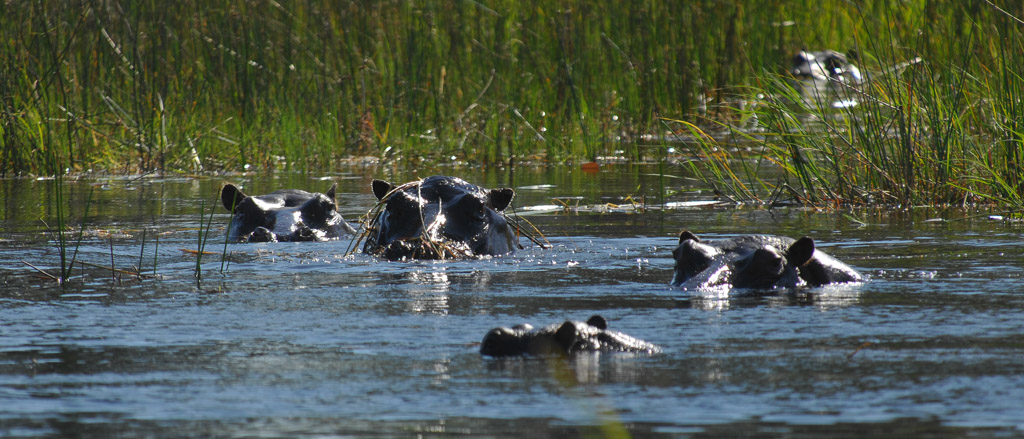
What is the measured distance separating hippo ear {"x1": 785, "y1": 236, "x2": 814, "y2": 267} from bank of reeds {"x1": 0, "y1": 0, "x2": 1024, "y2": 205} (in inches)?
233

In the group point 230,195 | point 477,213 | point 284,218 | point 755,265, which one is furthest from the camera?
point 230,195

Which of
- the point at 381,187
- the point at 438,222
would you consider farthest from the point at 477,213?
the point at 381,187

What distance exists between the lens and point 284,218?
357 inches

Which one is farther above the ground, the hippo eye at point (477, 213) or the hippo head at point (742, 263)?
the hippo eye at point (477, 213)

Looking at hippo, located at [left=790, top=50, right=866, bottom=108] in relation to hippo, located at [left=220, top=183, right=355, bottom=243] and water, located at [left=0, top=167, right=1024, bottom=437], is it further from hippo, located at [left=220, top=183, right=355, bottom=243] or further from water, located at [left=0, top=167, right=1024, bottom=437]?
hippo, located at [left=220, top=183, right=355, bottom=243]

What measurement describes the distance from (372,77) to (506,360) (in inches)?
452

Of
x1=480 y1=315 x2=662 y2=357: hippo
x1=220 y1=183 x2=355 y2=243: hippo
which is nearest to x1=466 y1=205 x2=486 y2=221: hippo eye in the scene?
x1=220 y1=183 x2=355 y2=243: hippo

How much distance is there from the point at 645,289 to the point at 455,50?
375 inches

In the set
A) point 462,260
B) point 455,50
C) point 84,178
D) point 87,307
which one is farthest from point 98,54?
point 87,307

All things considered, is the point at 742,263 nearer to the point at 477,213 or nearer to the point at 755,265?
the point at 755,265

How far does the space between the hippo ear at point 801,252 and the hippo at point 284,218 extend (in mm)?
3478

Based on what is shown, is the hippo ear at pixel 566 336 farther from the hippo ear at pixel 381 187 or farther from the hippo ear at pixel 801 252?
the hippo ear at pixel 381 187

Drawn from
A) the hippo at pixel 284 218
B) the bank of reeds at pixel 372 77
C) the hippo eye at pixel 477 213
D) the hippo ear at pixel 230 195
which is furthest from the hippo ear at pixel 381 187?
the bank of reeds at pixel 372 77

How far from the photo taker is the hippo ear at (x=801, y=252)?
6.22 metres
